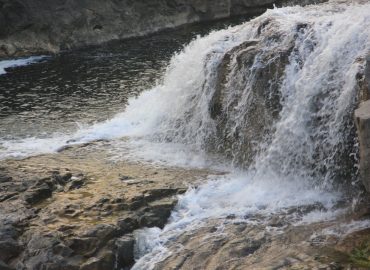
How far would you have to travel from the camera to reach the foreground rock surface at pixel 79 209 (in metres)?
10.8

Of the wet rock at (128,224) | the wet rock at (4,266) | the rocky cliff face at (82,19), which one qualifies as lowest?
the wet rock at (4,266)

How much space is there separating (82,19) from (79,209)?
28.7 m

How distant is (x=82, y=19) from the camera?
126 feet

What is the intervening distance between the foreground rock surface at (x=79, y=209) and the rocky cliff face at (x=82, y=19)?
23.0 m

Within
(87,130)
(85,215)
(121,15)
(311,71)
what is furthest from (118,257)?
(121,15)

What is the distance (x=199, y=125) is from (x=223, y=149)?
1.53 meters

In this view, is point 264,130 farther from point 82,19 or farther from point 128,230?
point 82,19

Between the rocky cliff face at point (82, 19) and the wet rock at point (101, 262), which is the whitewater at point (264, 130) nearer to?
the wet rock at point (101, 262)

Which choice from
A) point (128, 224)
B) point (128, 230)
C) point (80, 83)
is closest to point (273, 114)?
point (128, 224)

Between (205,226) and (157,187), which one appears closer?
(205,226)

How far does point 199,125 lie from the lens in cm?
1695

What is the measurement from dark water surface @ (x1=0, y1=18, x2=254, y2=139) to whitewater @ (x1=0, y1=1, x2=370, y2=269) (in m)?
2.86

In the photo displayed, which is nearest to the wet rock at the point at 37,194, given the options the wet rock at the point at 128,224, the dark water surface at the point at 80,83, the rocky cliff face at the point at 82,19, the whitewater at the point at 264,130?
the wet rock at the point at 128,224

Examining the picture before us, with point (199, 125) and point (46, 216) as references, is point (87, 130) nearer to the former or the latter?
point (199, 125)
